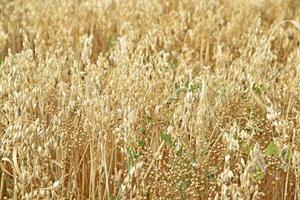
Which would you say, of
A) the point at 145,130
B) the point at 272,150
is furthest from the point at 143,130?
the point at 272,150

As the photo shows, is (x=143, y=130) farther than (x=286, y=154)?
Yes

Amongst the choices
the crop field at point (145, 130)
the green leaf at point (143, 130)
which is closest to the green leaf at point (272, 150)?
the crop field at point (145, 130)

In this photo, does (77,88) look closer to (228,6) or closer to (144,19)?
(144,19)

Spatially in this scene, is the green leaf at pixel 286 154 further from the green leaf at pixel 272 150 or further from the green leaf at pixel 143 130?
the green leaf at pixel 143 130

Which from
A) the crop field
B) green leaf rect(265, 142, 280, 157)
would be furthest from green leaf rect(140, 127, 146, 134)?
green leaf rect(265, 142, 280, 157)

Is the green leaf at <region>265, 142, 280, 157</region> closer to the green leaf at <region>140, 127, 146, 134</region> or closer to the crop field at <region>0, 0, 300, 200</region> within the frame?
the crop field at <region>0, 0, 300, 200</region>

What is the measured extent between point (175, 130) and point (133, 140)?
0.47 ft

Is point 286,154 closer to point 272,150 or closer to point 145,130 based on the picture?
point 272,150

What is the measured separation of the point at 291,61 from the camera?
2.80 metres

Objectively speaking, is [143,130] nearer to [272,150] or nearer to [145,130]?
[145,130]

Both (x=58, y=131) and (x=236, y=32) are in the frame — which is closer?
(x=58, y=131)

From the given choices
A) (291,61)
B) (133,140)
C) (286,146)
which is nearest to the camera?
(286,146)

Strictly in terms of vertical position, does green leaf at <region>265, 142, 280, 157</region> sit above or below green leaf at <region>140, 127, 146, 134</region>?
above

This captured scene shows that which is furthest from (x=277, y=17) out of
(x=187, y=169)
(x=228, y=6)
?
(x=187, y=169)
